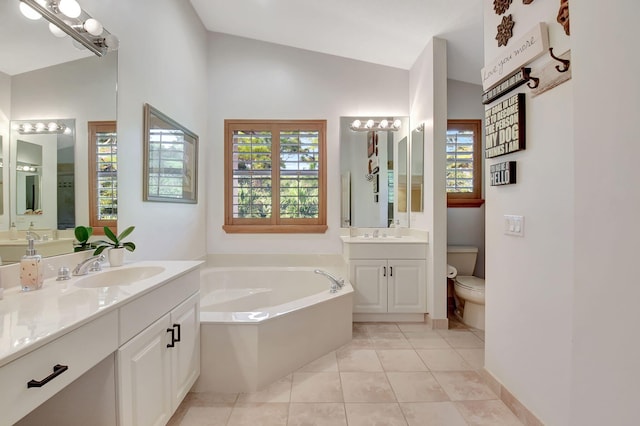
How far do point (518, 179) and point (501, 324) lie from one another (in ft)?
2.87

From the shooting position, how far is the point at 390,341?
2.54 meters

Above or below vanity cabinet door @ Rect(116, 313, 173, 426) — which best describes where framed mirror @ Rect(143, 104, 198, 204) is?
above

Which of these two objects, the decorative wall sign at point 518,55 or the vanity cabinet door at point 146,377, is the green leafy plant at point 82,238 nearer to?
the vanity cabinet door at point 146,377

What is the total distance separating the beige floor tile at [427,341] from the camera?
2447 millimetres

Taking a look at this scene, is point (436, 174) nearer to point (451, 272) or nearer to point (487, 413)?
point (451, 272)

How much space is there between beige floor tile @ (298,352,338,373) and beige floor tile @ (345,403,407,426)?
0.40m

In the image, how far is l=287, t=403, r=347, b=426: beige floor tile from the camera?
156cm

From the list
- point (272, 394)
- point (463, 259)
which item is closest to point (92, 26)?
point (272, 394)

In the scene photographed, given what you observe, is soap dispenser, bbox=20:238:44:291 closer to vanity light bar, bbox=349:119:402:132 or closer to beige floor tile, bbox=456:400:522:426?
beige floor tile, bbox=456:400:522:426

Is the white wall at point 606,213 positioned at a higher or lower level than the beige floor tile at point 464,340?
higher

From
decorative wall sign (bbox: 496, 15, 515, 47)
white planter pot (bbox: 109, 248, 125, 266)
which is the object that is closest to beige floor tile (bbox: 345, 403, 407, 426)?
white planter pot (bbox: 109, 248, 125, 266)

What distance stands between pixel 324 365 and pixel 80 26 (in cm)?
254

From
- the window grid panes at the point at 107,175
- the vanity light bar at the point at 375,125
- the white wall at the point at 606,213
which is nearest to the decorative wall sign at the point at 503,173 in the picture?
the white wall at the point at 606,213

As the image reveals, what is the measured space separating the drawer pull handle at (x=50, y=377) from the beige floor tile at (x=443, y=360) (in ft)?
6.92
